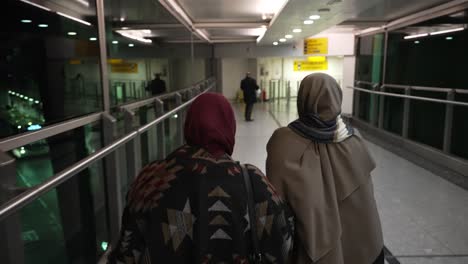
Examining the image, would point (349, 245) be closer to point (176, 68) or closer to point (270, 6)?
point (176, 68)

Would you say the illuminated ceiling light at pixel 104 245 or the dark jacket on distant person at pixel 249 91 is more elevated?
the dark jacket on distant person at pixel 249 91

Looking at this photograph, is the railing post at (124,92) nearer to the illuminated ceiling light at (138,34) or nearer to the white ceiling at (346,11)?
the illuminated ceiling light at (138,34)

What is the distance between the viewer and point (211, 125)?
115cm

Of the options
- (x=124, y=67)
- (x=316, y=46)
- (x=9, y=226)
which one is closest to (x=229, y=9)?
(x=124, y=67)

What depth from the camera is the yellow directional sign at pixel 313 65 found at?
13.4m

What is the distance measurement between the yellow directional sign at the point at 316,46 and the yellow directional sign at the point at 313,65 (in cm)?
220

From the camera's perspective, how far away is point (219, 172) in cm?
109

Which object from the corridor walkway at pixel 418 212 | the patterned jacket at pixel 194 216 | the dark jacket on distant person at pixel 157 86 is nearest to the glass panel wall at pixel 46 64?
the patterned jacket at pixel 194 216

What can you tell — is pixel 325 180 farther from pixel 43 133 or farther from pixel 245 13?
pixel 245 13

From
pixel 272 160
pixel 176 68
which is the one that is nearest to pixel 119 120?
pixel 272 160

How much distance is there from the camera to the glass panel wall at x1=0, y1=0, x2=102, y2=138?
1465 millimetres

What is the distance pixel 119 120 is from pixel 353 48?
9536 millimetres

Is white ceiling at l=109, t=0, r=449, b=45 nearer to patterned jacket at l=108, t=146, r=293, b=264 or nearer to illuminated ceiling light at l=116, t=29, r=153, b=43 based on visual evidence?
illuminated ceiling light at l=116, t=29, r=153, b=43

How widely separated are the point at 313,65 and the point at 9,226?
13.0m
